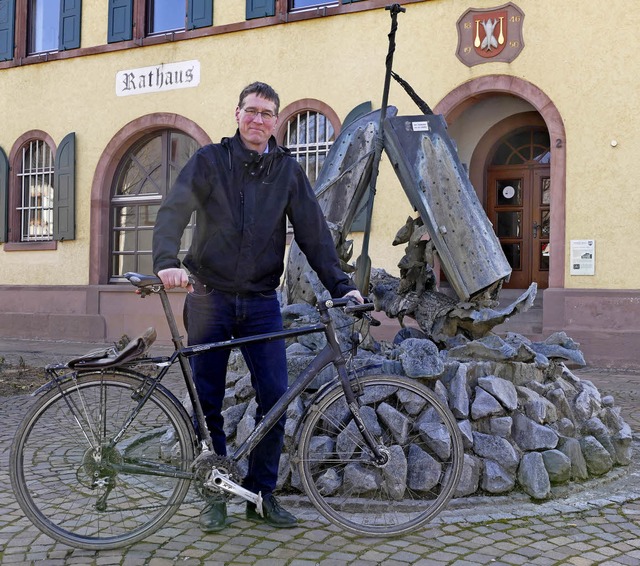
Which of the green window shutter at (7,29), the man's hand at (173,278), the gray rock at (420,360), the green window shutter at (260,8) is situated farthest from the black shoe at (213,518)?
the green window shutter at (7,29)

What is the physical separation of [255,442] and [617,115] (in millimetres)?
8109

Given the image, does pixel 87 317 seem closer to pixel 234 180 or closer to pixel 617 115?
pixel 617 115

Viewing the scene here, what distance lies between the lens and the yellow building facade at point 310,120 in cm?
971

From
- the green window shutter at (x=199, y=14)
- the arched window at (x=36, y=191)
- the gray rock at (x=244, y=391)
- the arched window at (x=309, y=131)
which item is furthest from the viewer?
the arched window at (x=36, y=191)

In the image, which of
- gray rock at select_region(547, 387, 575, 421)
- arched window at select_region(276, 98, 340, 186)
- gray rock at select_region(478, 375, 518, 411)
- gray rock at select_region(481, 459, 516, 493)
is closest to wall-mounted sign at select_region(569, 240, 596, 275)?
arched window at select_region(276, 98, 340, 186)

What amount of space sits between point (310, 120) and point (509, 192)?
3.21m

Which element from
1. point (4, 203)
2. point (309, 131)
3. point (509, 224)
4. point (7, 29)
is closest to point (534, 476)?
point (509, 224)

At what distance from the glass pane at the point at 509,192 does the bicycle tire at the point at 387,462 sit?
28.2 ft

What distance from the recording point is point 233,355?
497 cm

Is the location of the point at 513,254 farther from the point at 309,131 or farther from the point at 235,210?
the point at 235,210

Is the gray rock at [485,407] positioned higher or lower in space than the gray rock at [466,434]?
higher

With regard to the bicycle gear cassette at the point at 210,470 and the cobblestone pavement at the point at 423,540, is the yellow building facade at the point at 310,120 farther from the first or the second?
the bicycle gear cassette at the point at 210,470

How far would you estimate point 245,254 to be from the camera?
3.17m

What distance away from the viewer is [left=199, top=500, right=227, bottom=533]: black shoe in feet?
10.6
